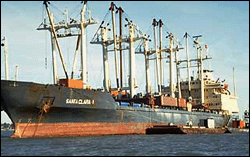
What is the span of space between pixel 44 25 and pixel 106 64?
12480 mm

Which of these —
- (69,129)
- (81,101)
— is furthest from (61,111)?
(81,101)

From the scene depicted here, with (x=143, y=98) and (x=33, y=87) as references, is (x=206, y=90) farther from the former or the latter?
(x=33, y=87)

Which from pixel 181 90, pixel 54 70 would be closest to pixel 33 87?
pixel 54 70

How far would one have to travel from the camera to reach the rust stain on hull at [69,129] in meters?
38.2

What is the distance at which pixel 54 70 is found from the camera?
47.1 m

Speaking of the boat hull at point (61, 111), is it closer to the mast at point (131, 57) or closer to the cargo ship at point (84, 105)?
the cargo ship at point (84, 105)

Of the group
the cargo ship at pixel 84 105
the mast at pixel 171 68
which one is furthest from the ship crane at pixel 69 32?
the mast at pixel 171 68

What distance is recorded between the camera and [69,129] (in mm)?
40625

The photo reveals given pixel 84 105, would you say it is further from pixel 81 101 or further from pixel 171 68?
pixel 171 68

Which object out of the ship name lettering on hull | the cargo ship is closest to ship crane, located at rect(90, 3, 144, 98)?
the cargo ship

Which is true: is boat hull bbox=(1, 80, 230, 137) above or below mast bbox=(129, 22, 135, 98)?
below

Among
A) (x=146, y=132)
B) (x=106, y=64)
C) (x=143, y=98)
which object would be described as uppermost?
(x=106, y=64)

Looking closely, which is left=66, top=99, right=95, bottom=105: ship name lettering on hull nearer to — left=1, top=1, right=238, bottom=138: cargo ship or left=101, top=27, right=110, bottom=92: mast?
left=1, top=1, right=238, bottom=138: cargo ship

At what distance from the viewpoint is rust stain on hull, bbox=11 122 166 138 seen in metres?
38.2
